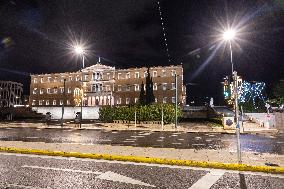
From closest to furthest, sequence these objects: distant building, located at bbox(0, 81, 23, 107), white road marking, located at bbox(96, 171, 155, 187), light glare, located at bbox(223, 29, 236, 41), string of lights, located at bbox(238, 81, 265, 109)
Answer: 1. white road marking, located at bbox(96, 171, 155, 187)
2. light glare, located at bbox(223, 29, 236, 41)
3. string of lights, located at bbox(238, 81, 265, 109)
4. distant building, located at bbox(0, 81, 23, 107)

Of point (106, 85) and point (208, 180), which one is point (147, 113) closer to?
point (208, 180)

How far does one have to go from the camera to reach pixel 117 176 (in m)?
7.92

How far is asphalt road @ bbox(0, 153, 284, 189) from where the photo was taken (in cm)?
695

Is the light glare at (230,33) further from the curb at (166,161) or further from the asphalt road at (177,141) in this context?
the curb at (166,161)

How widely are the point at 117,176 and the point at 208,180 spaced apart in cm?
262

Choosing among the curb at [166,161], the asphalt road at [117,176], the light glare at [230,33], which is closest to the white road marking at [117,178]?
the asphalt road at [117,176]

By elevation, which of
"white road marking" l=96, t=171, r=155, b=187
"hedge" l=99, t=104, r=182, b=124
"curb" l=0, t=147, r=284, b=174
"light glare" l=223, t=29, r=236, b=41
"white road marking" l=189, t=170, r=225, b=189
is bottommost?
"white road marking" l=189, t=170, r=225, b=189

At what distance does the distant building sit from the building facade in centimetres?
5407

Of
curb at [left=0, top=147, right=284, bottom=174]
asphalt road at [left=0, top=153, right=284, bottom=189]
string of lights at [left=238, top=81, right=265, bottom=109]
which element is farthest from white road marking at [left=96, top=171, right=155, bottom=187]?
string of lights at [left=238, top=81, right=265, bottom=109]

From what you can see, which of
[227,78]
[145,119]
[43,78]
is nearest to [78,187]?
[227,78]

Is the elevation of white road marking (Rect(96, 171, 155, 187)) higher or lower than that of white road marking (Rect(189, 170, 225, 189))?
higher

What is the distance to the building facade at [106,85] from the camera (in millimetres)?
71188

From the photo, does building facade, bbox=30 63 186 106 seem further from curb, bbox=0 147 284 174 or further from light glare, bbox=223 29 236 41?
curb, bbox=0 147 284 174

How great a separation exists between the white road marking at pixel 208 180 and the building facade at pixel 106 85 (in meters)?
60.2
